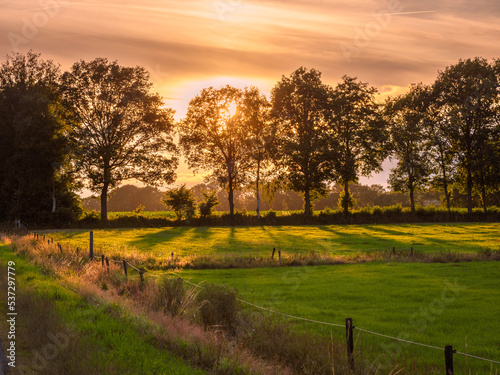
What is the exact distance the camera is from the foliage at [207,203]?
83438 millimetres

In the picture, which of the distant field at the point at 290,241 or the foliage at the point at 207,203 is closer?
the distant field at the point at 290,241

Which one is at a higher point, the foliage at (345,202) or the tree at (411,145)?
the tree at (411,145)

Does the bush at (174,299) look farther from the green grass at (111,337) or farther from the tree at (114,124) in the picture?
the tree at (114,124)

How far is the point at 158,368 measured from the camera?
9.62 m

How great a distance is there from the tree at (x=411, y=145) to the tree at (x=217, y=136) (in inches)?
1041

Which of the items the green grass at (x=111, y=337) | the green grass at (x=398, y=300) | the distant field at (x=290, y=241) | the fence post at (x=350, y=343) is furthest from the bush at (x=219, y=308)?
the distant field at (x=290, y=241)

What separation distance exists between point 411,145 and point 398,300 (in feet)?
240

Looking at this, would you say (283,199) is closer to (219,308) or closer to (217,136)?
(217,136)

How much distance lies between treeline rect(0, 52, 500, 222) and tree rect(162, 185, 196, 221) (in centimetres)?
252

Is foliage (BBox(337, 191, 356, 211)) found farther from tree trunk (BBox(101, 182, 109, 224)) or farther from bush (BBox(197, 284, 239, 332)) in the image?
bush (BBox(197, 284, 239, 332))

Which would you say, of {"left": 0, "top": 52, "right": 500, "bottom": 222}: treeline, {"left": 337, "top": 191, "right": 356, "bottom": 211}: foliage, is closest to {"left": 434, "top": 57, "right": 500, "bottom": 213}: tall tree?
{"left": 0, "top": 52, "right": 500, "bottom": 222}: treeline

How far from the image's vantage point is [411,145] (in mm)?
90125

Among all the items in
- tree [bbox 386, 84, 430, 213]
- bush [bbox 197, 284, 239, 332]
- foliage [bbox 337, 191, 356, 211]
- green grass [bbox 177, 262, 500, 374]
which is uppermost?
tree [bbox 386, 84, 430, 213]

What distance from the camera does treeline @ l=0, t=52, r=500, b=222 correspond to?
7688cm
